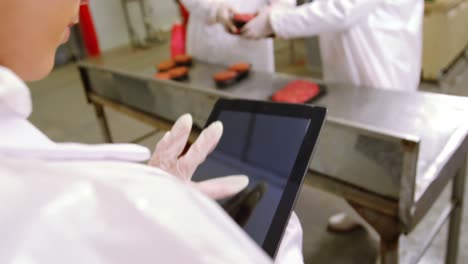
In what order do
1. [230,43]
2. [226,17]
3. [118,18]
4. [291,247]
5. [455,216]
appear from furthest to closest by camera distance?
[118,18]
[230,43]
[226,17]
[455,216]
[291,247]

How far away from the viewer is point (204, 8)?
1743 mm

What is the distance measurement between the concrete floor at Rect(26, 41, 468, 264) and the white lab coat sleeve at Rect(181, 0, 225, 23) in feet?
2.97

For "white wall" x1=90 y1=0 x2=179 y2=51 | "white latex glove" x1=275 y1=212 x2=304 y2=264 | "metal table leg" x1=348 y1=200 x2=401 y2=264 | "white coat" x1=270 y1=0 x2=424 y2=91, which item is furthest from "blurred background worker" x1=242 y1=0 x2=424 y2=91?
"white wall" x1=90 y1=0 x2=179 y2=51

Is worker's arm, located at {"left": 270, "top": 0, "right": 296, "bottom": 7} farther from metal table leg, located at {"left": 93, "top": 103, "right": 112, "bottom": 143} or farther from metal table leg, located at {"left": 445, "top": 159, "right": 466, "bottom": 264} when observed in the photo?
metal table leg, located at {"left": 93, "top": 103, "right": 112, "bottom": 143}

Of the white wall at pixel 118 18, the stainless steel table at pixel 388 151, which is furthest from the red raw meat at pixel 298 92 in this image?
the white wall at pixel 118 18

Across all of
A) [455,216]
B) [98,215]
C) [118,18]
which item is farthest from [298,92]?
[118,18]

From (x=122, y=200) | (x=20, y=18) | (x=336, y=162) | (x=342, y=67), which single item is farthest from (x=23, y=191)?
(x=342, y=67)

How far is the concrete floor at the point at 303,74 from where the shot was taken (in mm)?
1669

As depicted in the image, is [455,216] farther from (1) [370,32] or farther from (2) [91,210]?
(2) [91,210]

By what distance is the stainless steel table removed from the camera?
0.90 metres

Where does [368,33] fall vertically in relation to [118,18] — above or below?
above

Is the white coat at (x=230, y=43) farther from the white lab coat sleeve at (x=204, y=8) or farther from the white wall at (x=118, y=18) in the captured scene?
the white wall at (x=118, y=18)

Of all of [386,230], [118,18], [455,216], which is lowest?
[118,18]

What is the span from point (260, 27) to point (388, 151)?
31.9 inches
